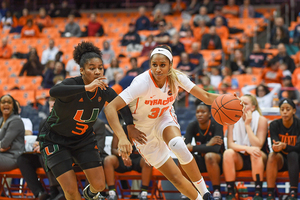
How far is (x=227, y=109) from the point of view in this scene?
3957 mm

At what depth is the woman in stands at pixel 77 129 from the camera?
3969 millimetres

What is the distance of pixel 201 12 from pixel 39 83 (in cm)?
600

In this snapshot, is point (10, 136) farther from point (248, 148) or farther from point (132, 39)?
point (132, 39)

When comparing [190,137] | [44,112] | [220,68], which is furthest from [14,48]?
[190,137]

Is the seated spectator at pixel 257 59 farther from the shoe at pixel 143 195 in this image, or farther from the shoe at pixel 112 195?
the shoe at pixel 112 195

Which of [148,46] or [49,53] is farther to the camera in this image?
[49,53]

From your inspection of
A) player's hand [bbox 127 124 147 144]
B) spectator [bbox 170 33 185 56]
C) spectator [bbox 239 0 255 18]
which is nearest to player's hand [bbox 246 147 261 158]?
player's hand [bbox 127 124 147 144]

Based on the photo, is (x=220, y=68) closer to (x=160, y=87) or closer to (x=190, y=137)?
(x=190, y=137)

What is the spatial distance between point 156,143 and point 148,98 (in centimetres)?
56

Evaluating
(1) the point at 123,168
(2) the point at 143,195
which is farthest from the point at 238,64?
(2) the point at 143,195

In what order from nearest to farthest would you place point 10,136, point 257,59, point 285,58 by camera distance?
point 10,136
point 285,58
point 257,59

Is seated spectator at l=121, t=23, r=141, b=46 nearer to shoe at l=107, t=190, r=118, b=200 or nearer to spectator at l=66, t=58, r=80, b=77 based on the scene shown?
spectator at l=66, t=58, r=80, b=77

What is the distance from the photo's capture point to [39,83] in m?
11.2

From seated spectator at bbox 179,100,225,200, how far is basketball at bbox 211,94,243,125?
52.9 inches
